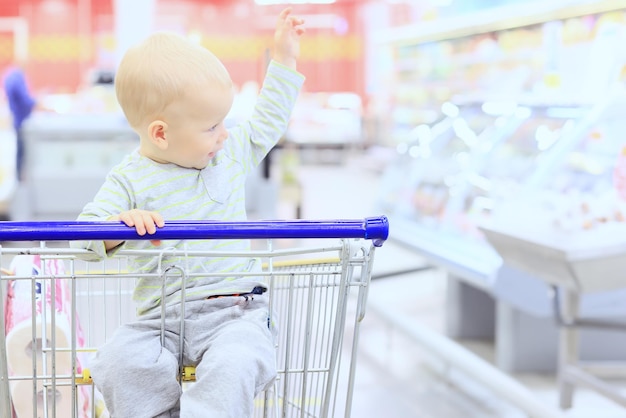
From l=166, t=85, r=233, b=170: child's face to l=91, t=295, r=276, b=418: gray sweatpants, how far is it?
0.31m

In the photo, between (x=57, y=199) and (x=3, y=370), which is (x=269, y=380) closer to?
(x=3, y=370)

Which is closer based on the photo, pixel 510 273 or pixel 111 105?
pixel 510 273

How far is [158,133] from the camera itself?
177cm

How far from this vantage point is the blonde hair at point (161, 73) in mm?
1711

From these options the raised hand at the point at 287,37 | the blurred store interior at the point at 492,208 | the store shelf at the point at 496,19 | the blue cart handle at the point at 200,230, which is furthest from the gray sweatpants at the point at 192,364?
the store shelf at the point at 496,19

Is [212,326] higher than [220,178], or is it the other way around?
[220,178]

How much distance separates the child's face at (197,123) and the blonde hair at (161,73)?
19mm

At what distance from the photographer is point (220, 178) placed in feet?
6.24

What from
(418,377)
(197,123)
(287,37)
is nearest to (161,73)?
(197,123)

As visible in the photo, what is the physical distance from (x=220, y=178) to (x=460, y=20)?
7.69 metres

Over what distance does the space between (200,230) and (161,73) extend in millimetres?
368

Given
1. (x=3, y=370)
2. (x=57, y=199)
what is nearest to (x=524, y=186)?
(x=3, y=370)

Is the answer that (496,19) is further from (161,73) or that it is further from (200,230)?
(200,230)

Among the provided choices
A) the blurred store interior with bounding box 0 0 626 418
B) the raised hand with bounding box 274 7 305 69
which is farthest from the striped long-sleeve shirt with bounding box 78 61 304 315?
the blurred store interior with bounding box 0 0 626 418
